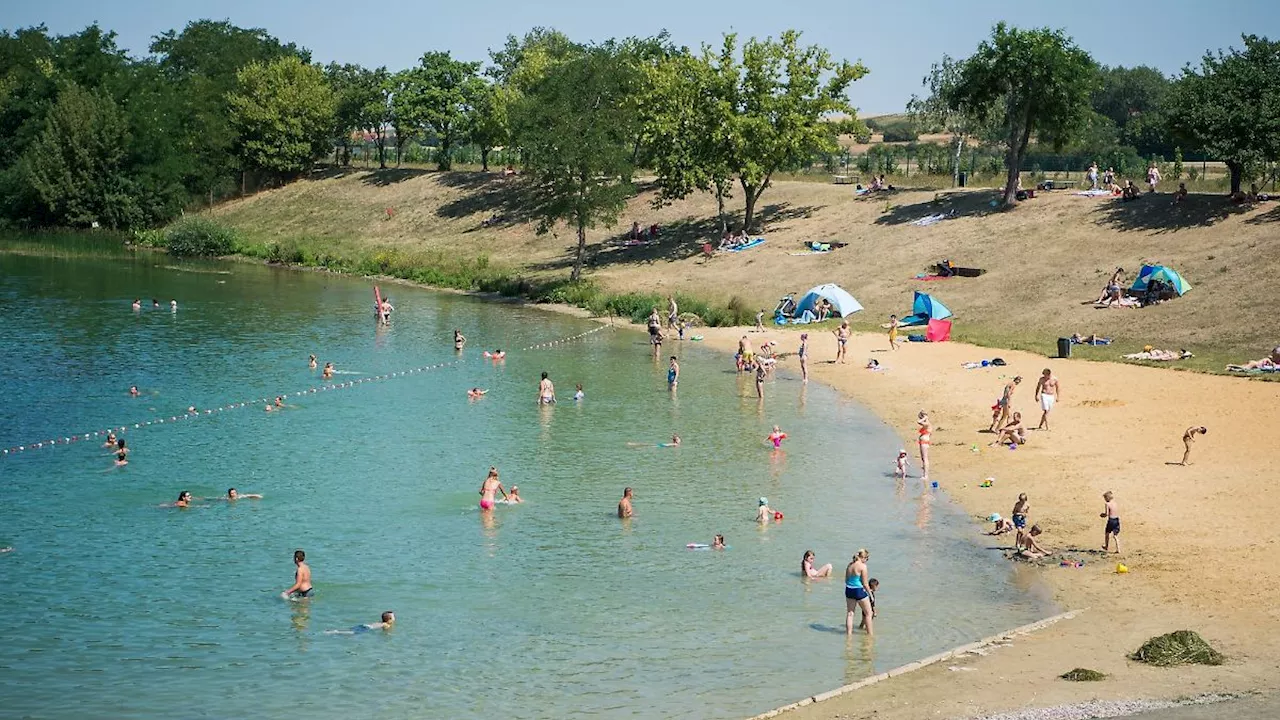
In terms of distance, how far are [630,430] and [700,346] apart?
1630 cm

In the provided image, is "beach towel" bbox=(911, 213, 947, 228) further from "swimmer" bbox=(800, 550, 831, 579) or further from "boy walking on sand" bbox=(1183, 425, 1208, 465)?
"swimmer" bbox=(800, 550, 831, 579)

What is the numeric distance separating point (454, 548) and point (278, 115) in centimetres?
8963

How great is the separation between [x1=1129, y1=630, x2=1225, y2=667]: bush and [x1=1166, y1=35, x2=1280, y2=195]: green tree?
133 ft

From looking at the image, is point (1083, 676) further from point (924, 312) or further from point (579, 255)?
point (579, 255)

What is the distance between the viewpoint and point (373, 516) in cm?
3347

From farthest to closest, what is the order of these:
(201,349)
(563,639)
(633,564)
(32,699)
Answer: (201,349)
(633,564)
(563,639)
(32,699)

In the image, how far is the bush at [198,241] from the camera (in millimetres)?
96312

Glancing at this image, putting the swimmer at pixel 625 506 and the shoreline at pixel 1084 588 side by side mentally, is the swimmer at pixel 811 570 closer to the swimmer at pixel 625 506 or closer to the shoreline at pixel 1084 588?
the shoreline at pixel 1084 588

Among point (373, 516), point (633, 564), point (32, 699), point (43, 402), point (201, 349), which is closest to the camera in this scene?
point (32, 699)

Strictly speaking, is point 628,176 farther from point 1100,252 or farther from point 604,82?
point 1100,252

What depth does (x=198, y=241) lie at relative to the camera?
96312 millimetres

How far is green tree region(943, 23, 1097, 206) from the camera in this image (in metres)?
66.4

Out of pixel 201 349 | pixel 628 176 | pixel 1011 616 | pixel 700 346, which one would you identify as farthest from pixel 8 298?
pixel 1011 616

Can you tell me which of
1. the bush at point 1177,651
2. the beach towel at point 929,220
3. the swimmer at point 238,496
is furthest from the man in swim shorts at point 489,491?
the beach towel at point 929,220
